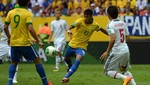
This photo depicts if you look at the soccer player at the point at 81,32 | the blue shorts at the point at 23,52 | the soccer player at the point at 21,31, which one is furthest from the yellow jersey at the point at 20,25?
the soccer player at the point at 81,32

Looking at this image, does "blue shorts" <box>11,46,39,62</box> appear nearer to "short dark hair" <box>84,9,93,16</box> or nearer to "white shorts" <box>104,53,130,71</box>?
"white shorts" <box>104,53,130,71</box>

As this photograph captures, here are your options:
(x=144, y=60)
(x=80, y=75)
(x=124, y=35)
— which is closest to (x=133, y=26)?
(x=144, y=60)

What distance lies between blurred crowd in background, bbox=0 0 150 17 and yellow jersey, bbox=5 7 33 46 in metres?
16.2

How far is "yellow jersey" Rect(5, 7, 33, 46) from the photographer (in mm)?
13898

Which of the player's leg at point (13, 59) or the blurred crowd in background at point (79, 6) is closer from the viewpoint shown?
the player's leg at point (13, 59)

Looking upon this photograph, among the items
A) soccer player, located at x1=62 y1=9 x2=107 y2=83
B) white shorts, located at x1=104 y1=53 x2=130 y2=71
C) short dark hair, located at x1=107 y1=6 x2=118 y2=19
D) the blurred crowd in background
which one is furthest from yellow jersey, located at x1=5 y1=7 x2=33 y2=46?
the blurred crowd in background

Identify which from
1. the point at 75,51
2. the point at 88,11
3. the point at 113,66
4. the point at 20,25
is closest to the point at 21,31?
the point at 20,25

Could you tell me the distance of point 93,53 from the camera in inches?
1086

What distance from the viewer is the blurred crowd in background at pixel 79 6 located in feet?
99.1

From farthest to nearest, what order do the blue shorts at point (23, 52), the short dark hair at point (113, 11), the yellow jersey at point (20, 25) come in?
the blue shorts at point (23, 52) → the yellow jersey at point (20, 25) → the short dark hair at point (113, 11)

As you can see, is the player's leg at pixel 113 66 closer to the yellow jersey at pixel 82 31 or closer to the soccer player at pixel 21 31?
the soccer player at pixel 21 31

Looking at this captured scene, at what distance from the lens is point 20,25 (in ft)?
45.7

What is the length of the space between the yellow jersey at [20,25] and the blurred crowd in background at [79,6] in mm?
16221

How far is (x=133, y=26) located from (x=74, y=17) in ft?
11.1
